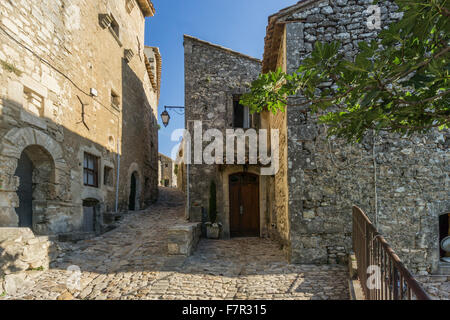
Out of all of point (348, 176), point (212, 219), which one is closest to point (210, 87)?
point (212, 219)

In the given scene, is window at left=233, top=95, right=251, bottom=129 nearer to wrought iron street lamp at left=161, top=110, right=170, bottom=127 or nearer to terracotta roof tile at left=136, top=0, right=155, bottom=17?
wrought iron street lamp at left=161, top=110, right=170, bottom=127

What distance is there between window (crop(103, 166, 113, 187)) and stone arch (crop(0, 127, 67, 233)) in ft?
7.39

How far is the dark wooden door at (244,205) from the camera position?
9.60 meters

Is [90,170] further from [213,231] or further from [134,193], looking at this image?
[213,231]

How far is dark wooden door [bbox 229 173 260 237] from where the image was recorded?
9602mm

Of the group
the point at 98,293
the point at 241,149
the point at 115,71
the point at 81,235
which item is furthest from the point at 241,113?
the point at 98,293

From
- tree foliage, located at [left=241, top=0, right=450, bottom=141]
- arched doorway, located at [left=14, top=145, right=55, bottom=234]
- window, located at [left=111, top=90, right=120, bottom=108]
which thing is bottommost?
arched doorway, located at [left=14, top=145, right=55, bottom=234]

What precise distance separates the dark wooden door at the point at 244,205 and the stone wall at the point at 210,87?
433mm

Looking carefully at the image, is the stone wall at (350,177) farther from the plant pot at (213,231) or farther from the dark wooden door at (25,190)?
the dark wooden door at (25,190)

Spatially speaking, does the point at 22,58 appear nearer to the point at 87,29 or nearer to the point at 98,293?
the point at 87,29

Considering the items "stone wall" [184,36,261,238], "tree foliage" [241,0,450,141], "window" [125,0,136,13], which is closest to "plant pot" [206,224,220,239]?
"stone wall" [184,36,261,238]

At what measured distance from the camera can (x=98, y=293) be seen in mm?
4312

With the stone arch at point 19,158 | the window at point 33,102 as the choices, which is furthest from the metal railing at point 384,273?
the window at point 33,102
